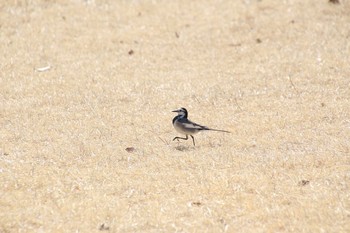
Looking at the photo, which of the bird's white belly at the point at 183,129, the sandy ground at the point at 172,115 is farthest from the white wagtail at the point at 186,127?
the sandy ground at the point at 172,115

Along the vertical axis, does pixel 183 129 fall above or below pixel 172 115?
above

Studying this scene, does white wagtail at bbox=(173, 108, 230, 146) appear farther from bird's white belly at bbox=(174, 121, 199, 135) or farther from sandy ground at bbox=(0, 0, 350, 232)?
sandy ground at bbox=(0, 0, 350, 232)

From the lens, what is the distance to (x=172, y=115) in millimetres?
14422

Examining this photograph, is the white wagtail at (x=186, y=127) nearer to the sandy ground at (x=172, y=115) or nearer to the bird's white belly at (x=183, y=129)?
the bird's white belly at (x=183, y=129)

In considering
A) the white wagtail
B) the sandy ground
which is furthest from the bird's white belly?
the sandy ground

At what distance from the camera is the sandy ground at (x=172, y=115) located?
9.38 meters

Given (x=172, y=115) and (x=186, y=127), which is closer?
(x=186, y=127)

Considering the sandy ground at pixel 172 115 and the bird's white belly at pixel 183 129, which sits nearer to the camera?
the sandy ground at pixel 172 115

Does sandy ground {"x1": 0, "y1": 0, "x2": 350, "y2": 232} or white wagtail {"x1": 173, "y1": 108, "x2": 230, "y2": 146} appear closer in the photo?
sandy ground {"x1": 0, "y1": 0, "x2": 350, "y2": 232}

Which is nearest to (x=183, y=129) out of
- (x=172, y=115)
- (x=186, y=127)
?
(x=186, y=127)

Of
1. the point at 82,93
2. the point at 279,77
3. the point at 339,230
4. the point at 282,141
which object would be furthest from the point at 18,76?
the point at 339,230

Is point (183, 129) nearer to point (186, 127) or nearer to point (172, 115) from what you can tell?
point (186, 127)

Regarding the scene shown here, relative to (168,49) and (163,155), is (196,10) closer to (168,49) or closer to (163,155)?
(168,49)

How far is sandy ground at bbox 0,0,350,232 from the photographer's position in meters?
9.38
